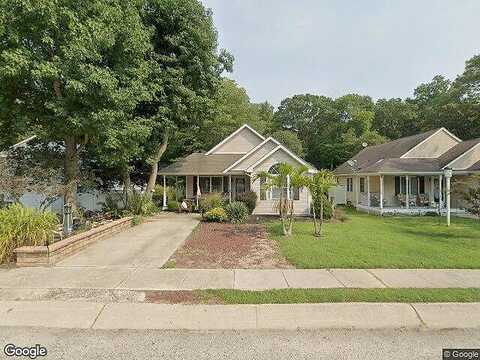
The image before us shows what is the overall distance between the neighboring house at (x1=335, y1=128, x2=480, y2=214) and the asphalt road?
59.5 feet

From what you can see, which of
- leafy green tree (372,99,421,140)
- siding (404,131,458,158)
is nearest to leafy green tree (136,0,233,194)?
siding (404,131,458,158)

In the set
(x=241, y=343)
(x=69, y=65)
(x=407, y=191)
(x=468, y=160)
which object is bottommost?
(x=241, y=343)

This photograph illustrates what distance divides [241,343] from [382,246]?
767 centimetres

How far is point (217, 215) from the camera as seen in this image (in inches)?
673

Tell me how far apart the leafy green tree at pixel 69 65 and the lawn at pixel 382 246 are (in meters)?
8.80

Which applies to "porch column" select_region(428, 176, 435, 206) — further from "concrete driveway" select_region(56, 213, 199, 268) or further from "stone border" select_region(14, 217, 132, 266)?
"stone border" select_region(14, 217, 132, 266)

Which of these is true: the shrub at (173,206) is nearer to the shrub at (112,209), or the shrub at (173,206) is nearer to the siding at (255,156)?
the shrub at (112,209)

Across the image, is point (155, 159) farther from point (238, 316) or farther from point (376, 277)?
point (238, 316)

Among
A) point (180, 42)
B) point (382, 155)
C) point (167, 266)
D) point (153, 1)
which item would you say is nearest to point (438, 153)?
point (382, 155)

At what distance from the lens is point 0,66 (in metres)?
12.6

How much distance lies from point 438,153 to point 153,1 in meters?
21.9

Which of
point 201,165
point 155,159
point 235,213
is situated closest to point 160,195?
point 201,165

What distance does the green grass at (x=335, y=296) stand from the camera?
5.86 metres

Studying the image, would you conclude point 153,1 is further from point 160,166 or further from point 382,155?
point 382,155
